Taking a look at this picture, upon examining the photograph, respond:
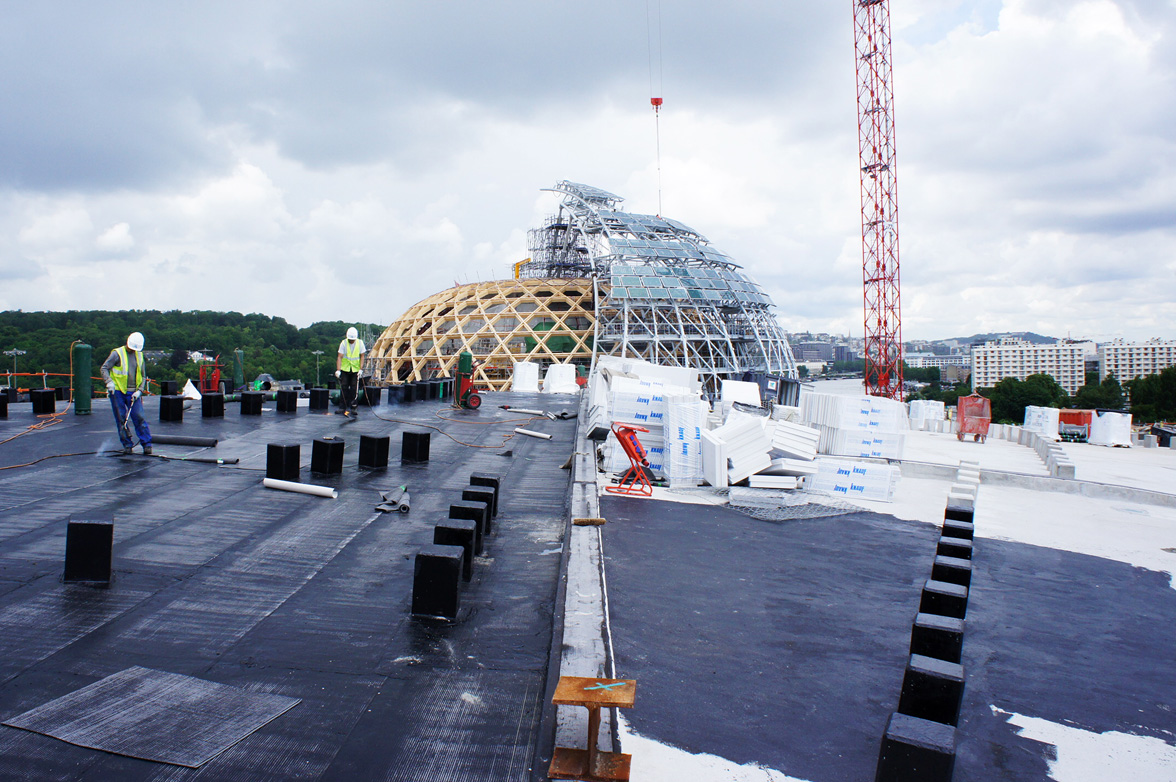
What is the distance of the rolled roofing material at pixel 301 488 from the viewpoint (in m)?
6.91

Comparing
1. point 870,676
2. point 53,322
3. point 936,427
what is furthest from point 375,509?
point 53,322

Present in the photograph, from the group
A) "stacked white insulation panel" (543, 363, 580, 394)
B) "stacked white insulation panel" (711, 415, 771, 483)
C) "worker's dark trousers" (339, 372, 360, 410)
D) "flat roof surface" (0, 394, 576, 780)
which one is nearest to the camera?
"flat roof surface" (0, 394, 576, 780)

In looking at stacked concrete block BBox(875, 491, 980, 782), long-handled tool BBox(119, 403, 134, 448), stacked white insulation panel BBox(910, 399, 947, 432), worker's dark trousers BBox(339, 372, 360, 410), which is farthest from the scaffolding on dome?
stacked concrete block BBox(875, 491, 980, 782)

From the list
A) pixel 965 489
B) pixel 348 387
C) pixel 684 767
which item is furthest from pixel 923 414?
pixel 684 767

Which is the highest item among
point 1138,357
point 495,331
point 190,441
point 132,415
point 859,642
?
point 1138,357

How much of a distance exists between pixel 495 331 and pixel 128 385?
3384cm

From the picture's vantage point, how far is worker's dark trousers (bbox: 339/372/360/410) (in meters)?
13.9

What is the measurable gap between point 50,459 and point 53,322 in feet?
237

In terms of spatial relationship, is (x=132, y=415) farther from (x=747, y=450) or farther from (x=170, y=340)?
(x=170, y=340)

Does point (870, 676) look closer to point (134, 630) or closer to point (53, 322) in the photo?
point (134, 630)

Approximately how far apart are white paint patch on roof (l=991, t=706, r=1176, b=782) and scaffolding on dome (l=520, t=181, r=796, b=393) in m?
33.0

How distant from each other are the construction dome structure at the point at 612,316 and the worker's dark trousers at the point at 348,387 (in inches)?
970

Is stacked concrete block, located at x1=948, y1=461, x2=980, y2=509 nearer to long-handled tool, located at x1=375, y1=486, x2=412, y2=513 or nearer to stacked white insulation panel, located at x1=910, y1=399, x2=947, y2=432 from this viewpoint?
long-handled tool, located at x1=375, y1=486, x2=412, y2=513

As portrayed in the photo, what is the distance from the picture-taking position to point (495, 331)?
138 ft
